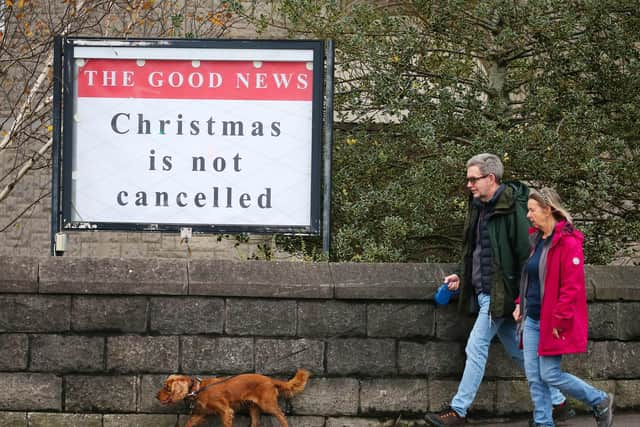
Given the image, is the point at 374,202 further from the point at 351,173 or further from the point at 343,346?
the point at 343,346

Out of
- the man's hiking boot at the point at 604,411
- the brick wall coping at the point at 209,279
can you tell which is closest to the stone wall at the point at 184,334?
the brick wall coping at the point at 209,279

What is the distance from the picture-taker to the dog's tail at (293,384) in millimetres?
6918

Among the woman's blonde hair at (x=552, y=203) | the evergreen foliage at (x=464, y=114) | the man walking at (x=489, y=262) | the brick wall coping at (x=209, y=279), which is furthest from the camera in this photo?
the evergreen foliage at (x=464, y=114)

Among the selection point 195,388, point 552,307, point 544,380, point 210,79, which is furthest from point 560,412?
point 210,79

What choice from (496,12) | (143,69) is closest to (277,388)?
(143,69)

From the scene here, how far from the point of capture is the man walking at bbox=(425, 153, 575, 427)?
6.61 metres

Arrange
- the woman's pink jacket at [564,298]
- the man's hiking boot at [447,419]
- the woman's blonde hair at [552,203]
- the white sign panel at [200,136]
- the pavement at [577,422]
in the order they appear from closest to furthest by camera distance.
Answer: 1. the woman's pink jacket at [564,298]
2. the woman's blonde hair at [552,203]
3. the man's hiking boot at [447,419]
4. the pavement at [577,422]
5. the white sign panel at [200,136]

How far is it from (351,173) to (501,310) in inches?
176

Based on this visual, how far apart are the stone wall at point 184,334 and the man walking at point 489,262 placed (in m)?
0.50

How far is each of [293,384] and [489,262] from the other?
158 cm

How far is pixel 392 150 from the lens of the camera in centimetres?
1084

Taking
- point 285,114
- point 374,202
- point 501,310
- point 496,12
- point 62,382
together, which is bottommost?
point 62,382

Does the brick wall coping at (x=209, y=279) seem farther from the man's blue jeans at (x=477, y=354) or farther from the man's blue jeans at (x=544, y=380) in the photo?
the man's blue jeans at (x=544, y=380)

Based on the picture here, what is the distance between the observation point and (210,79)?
772 cm
